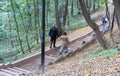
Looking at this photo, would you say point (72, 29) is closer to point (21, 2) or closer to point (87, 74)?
point (21, 2)

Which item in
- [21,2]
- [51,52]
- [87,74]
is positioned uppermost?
[87,74]

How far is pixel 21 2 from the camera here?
25438 millimetres

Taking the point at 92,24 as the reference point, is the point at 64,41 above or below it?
below

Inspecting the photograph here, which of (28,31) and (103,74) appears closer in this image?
(103,74)

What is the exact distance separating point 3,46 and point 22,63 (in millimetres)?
17426

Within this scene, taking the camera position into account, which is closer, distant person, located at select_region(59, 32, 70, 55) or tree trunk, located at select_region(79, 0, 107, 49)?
tree trunk, located at select_region(79, 0, 107, 49)

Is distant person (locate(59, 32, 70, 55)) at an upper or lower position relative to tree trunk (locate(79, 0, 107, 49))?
lower

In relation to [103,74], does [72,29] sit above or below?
below

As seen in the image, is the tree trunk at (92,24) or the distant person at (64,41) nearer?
the tree trunk at (92,24)

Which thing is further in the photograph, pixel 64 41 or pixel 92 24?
pixel 64 41

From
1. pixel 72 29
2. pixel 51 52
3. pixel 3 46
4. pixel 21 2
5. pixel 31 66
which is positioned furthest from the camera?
pixel 3 46

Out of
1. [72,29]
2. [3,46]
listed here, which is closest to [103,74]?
[72,29]

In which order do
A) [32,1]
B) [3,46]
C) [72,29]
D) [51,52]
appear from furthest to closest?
[3,46], [72,29], [32,1], [51,52]

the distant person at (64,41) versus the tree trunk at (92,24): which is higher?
the tree trunk at (92,24)
